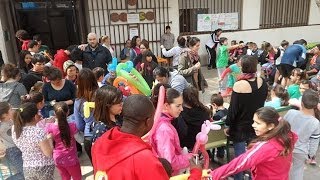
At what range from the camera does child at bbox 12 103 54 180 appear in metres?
2.77

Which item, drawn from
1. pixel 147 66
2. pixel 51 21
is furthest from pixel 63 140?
pixel 51 21

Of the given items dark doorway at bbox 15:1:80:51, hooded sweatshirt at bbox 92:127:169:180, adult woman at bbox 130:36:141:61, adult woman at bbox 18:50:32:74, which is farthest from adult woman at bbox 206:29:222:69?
hooded sweatshirt at bbox 92:127:169:180

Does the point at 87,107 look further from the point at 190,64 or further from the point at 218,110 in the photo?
the point at 190,64

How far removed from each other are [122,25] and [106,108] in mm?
7330

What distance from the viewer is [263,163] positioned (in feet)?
7.71

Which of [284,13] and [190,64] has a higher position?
[284,13]

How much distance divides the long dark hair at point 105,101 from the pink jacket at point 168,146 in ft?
1.31

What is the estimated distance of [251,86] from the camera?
10.0 ft

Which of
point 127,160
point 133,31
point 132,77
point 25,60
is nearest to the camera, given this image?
point 127,160

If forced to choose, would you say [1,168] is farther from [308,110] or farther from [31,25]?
[31,25]

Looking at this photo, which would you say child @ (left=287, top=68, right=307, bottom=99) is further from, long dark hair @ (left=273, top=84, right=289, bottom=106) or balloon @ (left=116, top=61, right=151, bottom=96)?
balloon @ (left=116, top=61, right=151, bottom=96)

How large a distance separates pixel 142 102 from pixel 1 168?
247cm

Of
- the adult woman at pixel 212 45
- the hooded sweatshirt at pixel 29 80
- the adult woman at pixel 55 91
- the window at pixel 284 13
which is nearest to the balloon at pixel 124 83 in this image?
the adult woman at pixel 55 91

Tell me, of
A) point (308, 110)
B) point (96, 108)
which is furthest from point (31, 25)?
point (308, 110)
